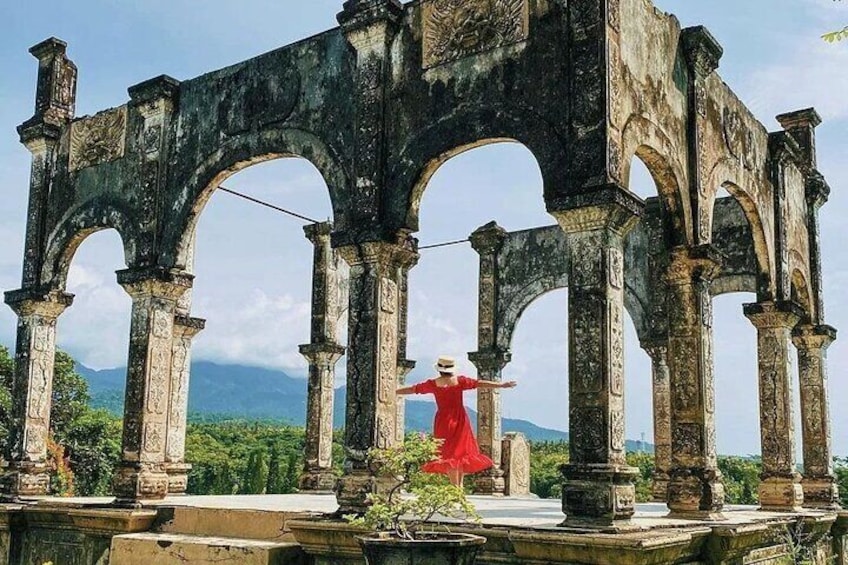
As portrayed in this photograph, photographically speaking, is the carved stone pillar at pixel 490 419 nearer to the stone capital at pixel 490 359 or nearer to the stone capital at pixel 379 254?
the stone capital at pixel 490 359

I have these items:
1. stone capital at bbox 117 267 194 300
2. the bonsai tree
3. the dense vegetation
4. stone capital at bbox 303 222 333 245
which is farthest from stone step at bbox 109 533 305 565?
the dense vegetation

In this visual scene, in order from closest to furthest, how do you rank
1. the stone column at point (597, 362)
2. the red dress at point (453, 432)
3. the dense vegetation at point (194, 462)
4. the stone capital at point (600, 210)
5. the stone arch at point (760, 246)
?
the stone column at point (597, 362), the stone capital at point (600, 210), the red dress at point (453, 432), the stone arch at point (760, 246), the dense vegetation at point (194, 462)

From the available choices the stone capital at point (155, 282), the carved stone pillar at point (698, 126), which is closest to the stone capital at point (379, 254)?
the stone capital at point (155, 282)

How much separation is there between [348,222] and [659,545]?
172 inches

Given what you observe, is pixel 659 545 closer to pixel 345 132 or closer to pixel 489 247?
pixel 345 132

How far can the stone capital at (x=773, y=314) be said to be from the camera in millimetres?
12188

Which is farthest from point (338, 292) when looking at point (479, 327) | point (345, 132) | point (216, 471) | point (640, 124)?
point (216, 471)

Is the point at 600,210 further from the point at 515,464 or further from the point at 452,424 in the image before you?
the point at 515,464

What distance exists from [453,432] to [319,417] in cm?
635

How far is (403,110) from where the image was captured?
9.70 meters

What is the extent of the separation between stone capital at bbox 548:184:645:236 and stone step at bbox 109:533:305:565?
12.5 ft

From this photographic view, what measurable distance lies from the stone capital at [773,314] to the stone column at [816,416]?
1720 millimetres

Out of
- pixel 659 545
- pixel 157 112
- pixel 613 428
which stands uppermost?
pixel 157 112

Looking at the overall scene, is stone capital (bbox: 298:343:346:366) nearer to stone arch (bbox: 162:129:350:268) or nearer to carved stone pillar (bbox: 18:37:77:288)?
carved stone pillar (bbox: 18:37:77:288)
